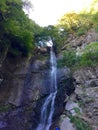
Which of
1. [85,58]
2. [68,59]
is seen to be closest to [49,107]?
[85,58]

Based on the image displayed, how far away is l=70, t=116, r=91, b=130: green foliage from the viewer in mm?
14174

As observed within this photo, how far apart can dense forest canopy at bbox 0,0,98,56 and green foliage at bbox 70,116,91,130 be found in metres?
6.78

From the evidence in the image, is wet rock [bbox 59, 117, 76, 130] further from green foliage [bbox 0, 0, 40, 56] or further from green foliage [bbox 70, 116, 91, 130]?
green foliage [bbox 0, 0, 40, 56]

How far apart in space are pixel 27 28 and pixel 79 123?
28.7 feet

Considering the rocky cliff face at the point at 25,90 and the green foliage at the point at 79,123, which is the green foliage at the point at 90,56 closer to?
the rocky cliff face at the point at 25,90

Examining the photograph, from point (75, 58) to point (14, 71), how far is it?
4.40 m

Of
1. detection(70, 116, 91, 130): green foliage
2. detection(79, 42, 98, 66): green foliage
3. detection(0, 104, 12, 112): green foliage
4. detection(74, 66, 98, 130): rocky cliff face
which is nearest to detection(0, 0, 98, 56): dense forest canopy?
detection(79, 42, 98, 66): green foliage

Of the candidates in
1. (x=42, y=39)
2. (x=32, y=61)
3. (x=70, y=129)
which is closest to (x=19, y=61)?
(x=32, y=61)

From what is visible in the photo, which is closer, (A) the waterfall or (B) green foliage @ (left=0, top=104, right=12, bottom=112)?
(A) the waterfall

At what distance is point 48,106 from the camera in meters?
16.8

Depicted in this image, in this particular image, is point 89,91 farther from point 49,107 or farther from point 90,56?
point 90,56

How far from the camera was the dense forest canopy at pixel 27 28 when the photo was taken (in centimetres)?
1711

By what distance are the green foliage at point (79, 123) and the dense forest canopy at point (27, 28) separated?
267 inches

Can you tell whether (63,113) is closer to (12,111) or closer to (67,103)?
(67,103)
